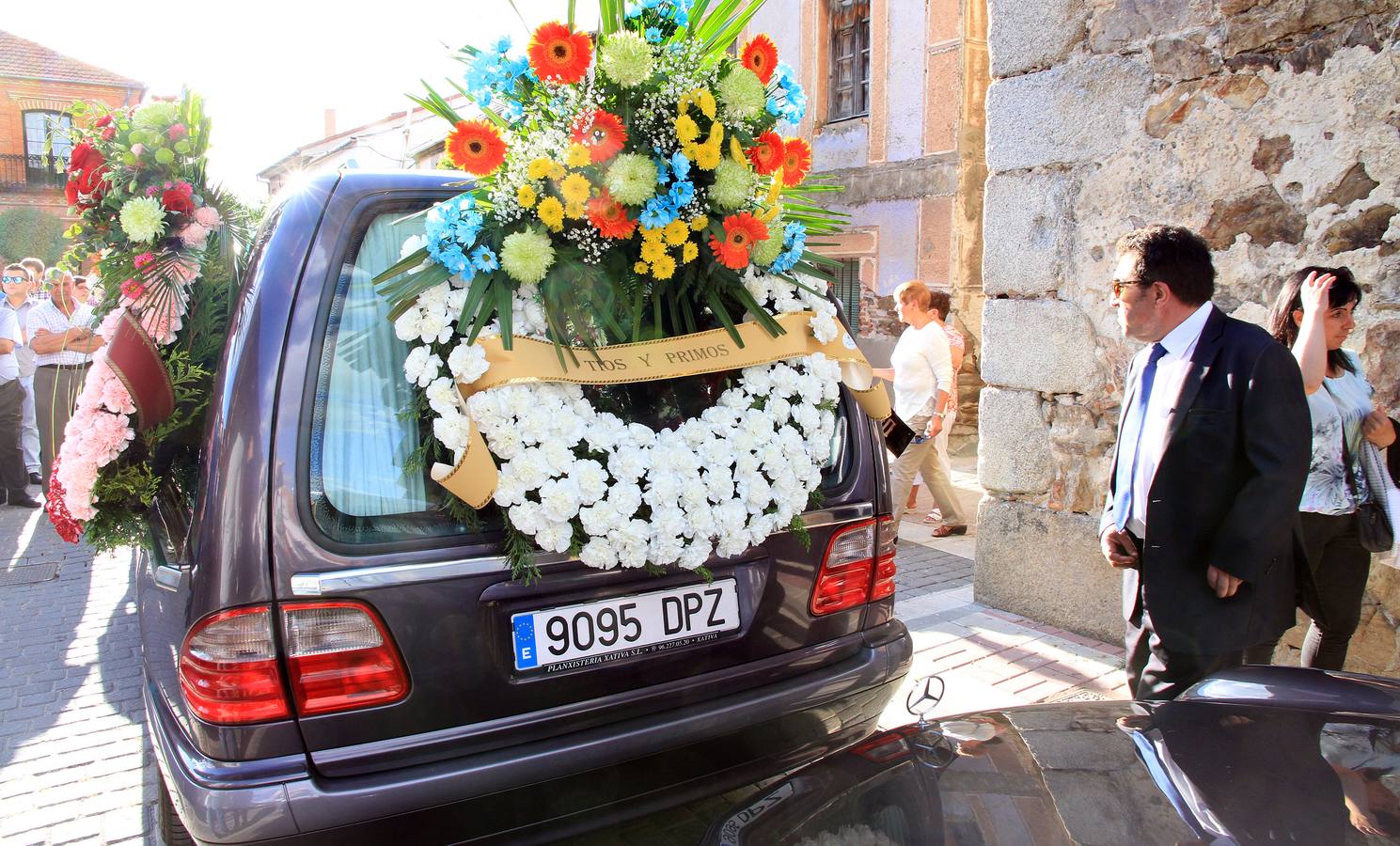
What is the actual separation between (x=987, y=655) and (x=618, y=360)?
282cm

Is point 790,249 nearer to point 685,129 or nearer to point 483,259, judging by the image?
point 685,129

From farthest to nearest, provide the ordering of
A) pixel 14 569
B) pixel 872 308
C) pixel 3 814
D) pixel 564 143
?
1. pixel 872 308
2. pixel 14 569
3. pixel 3 814
4. pixel 564 143

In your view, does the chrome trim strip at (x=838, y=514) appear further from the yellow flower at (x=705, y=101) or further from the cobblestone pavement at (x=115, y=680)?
the yellow flower at (x=705, y=101)

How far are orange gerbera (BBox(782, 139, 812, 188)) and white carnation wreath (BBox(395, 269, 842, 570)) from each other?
0.28 m

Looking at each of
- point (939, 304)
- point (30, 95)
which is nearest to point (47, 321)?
point (939, 304)

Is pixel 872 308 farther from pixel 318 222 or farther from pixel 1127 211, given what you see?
pixel 318 222

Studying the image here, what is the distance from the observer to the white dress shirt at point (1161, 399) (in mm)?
2508

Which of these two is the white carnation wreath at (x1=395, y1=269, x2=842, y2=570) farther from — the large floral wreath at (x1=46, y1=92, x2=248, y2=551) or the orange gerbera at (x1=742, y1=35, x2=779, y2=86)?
the large floral wreath at (x1=46, y1=92, x2=248, y2=551)

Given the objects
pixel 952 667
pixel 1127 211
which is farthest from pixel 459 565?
pixel 1127 211

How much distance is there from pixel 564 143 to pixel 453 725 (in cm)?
132

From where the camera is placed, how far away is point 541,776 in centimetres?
201

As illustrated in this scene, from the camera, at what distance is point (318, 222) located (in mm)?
2088

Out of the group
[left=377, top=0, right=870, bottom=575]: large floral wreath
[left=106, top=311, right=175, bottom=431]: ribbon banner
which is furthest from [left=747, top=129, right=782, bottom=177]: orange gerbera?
[left=106, top=311, right=175, bottom=431]: ribbon banner

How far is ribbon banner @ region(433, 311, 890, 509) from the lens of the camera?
1983 mm
